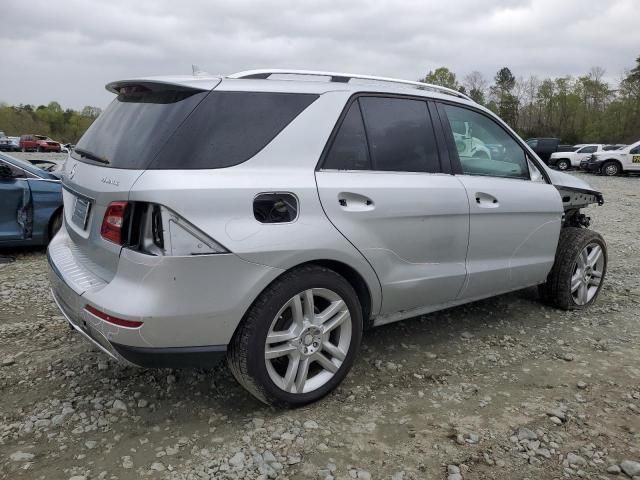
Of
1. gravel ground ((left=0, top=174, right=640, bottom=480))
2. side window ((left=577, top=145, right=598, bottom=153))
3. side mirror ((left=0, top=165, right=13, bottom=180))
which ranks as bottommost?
gravel ground ((left=0, top=174, right=640, bottom=480))

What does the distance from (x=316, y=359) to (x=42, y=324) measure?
239 cm

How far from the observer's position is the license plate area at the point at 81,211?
2.68m

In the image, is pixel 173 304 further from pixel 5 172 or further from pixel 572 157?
pixel 572 157

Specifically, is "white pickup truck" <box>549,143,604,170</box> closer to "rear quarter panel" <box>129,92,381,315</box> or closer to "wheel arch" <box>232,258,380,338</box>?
"wheel arch" <box>232,258,380,338</box>

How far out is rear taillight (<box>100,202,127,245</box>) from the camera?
239 centimetres

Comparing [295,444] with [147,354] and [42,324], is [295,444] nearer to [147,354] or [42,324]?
[147,354]

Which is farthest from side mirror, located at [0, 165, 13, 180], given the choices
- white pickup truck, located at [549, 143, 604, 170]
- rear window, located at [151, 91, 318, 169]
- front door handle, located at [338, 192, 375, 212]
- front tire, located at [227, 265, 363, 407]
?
white pickup truck, located at [549, 143, 604, 170]

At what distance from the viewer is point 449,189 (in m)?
3.28

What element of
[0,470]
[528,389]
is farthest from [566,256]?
[0,470]

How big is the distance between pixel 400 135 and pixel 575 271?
2299mm

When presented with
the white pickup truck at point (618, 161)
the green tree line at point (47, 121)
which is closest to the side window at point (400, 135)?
the white pickup truck at point (618, 161)

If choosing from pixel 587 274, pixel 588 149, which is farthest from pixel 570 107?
pixel 587 274

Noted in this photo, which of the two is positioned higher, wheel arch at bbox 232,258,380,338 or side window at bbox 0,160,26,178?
side window at bbox 0,160,26,178

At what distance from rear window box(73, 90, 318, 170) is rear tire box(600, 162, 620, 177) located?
85.0 feet
